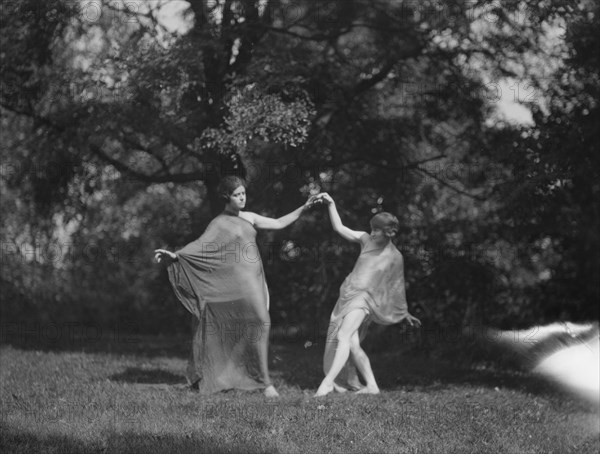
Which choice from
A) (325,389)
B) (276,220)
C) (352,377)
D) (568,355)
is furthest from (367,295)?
(568,355)

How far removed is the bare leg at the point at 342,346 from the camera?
9859 mm

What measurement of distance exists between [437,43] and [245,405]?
850cm

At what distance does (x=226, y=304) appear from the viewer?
9.89 metres

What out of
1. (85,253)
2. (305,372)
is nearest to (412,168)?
(305,372)

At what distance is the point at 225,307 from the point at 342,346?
4.42 ft

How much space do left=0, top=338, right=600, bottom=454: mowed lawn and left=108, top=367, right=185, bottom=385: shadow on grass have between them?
0.04 feet

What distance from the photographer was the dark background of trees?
12812mm

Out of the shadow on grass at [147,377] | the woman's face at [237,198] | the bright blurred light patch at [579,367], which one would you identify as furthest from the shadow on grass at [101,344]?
the bright blurred light patch at [579,367]

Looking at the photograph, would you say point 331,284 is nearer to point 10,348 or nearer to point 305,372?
point 305,372

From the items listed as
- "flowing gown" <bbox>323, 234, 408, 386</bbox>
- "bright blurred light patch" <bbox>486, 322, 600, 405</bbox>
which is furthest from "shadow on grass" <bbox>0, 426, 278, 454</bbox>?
"bright blurred light patch" <bbox>486, 322, 600, 405</bbox>

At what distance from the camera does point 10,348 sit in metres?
13.8

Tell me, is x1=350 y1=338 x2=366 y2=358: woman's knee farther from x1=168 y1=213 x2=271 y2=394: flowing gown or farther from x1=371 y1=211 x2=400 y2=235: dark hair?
x1=371 y1=211 x2=400 y2=235: dark hair

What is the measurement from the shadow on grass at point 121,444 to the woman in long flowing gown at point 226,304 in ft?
6.50

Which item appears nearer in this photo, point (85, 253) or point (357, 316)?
point (357, 316)
